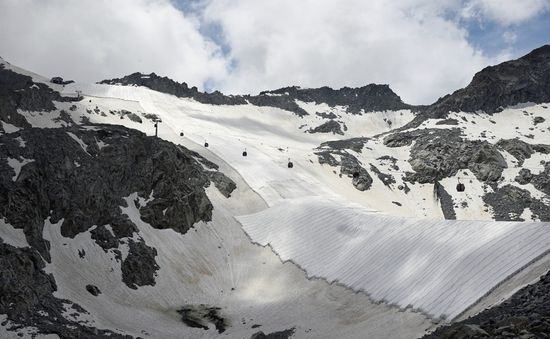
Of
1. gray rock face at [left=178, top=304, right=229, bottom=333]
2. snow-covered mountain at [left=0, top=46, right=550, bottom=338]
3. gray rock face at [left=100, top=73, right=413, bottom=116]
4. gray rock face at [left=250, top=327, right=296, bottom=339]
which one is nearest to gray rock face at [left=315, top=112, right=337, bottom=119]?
gray rock face at [left=100, top=73, right=413, bottom=116]

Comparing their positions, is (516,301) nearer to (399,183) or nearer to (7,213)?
(7,213)

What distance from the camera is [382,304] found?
34.2m

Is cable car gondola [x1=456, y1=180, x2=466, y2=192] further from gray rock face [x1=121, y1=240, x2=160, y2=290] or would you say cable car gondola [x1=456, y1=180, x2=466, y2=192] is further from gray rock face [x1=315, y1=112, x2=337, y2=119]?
gray rock face [x1=315, y1=112, x2=337, y2=119]

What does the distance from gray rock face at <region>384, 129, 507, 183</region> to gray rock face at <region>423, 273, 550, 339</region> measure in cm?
7435

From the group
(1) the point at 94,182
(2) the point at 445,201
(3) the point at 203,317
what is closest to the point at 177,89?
(2) the point at 445,201

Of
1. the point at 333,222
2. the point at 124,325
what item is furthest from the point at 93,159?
the point at 333,222

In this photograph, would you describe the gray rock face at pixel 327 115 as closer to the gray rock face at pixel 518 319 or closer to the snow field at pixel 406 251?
the snow field at pixel 406 251

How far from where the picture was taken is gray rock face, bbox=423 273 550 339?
16312 millimetres

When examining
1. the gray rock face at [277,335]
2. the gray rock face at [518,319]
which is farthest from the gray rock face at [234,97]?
the gray rock face at [518,319]

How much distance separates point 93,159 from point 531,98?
Result: 119 m

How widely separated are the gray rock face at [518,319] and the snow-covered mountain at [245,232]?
8.33ft

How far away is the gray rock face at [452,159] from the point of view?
94750mm

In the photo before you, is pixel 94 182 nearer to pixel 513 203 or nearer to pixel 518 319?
pixel 518 319

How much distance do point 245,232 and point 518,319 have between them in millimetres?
43124
